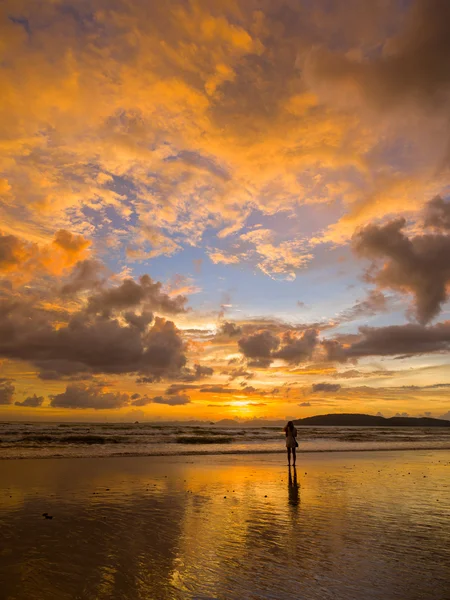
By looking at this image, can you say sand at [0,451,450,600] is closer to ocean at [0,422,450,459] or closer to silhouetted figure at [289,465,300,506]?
silhouetted figure at [289,465,300,506]

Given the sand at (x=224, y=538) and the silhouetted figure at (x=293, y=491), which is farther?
the silhouetted figure at (x=293, y=491)

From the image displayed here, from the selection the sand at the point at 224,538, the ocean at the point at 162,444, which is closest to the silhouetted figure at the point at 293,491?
the sand at the point at 224,538

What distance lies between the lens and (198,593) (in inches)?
269

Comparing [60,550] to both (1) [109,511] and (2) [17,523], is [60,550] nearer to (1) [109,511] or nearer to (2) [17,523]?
(2) [17,523]

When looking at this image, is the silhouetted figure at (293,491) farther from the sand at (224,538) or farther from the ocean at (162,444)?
the ocean at (162,444)

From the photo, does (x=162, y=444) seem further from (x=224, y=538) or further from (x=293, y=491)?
(x=224, y=538)

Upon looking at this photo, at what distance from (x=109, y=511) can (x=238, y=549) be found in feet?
18.5

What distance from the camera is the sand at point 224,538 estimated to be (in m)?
7.22

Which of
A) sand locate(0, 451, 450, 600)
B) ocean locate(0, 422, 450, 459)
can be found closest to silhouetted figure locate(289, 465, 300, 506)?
sand locate(0, 451, 450, 600)

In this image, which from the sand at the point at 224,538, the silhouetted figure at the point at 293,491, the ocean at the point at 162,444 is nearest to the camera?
the sand at the point at 224,538

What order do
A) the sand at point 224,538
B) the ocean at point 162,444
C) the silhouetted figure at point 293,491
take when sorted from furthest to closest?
1. the ocean at point 162,444
2. the silhouetted figure at point 293,491
3. the sand at point 224,538

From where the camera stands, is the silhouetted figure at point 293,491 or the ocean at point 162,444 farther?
the ocean at point 162,444

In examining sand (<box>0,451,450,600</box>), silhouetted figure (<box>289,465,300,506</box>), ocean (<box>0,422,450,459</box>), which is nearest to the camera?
sand (<box>0,451,450,600</box>)

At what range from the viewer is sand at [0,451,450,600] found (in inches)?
284
